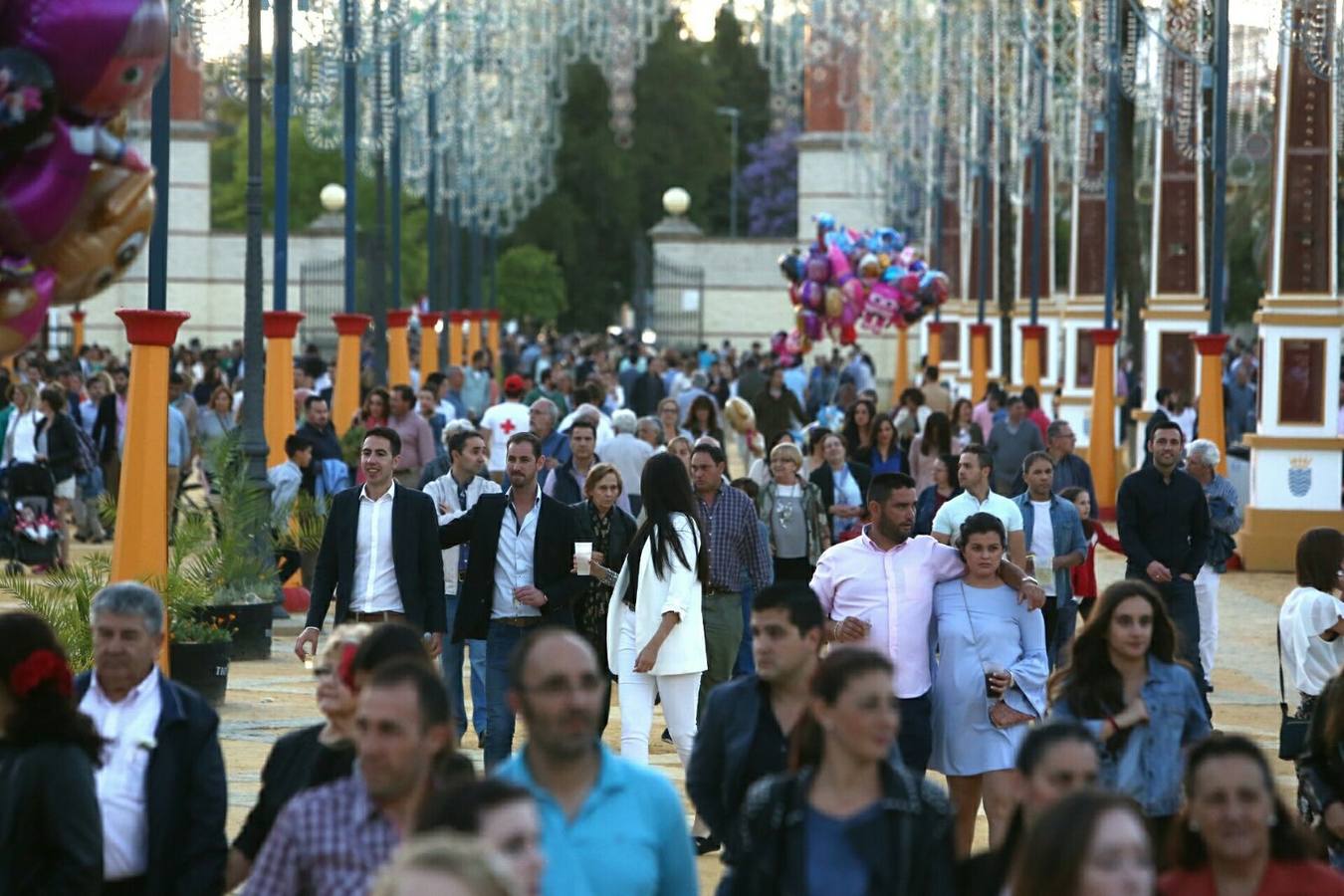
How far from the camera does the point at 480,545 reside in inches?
491

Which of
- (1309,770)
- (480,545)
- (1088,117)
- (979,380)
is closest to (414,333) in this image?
(979,380)

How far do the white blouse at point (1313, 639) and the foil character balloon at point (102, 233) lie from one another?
5.83 meters

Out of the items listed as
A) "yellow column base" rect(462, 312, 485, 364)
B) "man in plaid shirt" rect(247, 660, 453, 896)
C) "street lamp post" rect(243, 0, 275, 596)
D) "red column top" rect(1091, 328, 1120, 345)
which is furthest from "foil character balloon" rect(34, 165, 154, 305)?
"yellow column base" rect(462, 312, 485, 364)

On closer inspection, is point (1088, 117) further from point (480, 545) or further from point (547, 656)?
point (547, 656)

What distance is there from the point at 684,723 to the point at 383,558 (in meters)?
1.59

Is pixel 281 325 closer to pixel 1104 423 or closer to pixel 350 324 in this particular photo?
pixel 350 324

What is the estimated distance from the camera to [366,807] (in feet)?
19.6

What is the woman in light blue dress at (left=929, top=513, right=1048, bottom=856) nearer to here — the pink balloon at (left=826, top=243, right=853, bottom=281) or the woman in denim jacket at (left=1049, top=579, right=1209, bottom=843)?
the woman in denim jacket at (left=1049, top=579, right=1209, bottom=843)

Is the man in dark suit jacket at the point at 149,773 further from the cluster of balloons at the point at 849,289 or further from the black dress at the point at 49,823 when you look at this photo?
the cluster of balloons at the point at 849,289

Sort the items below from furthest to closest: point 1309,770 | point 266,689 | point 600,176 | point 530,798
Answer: point 600,176, point 266,689, point 1309,770, point 530,798

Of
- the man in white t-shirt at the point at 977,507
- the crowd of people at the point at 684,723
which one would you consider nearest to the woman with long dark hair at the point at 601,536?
the crowd of people at the point at 684,723

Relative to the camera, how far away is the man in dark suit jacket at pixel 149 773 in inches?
281

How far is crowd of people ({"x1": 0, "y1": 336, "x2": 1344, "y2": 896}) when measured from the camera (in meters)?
5.98

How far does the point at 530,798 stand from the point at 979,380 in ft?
135
